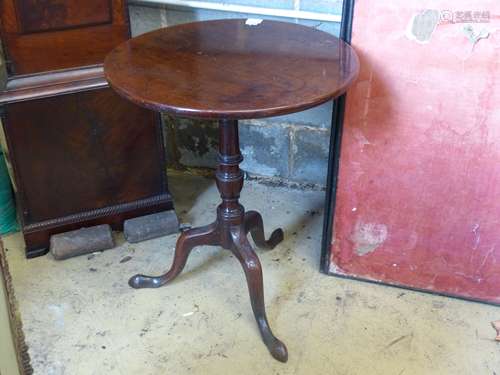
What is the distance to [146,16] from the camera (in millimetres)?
2461

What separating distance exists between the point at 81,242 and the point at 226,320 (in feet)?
2.09

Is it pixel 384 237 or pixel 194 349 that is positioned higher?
pixel 384 237

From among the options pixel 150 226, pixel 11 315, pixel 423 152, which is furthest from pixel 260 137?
pixel 11 315

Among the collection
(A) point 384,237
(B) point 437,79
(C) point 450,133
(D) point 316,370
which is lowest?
(D) point 316,370

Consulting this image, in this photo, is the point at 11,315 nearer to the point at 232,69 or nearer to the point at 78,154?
the point at 232,69

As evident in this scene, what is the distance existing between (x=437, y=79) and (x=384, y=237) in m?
0.57

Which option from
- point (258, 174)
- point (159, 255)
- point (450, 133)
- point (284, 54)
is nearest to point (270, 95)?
point (284, 54)

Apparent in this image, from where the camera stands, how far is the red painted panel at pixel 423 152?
1.73m

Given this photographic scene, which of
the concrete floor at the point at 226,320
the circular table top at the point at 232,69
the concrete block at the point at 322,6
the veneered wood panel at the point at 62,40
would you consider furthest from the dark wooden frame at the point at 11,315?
the concrete block at the point at 322,6

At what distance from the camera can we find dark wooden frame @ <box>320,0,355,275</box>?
180cm

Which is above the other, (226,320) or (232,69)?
Answer: (232,69)

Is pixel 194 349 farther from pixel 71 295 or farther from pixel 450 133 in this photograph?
pixel 450 133

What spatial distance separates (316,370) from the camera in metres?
1.85

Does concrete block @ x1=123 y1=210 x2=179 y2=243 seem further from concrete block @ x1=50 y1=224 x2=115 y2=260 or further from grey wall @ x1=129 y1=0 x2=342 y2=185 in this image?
grey wall @ x1=129 y1=0 x2=342 y2=185
